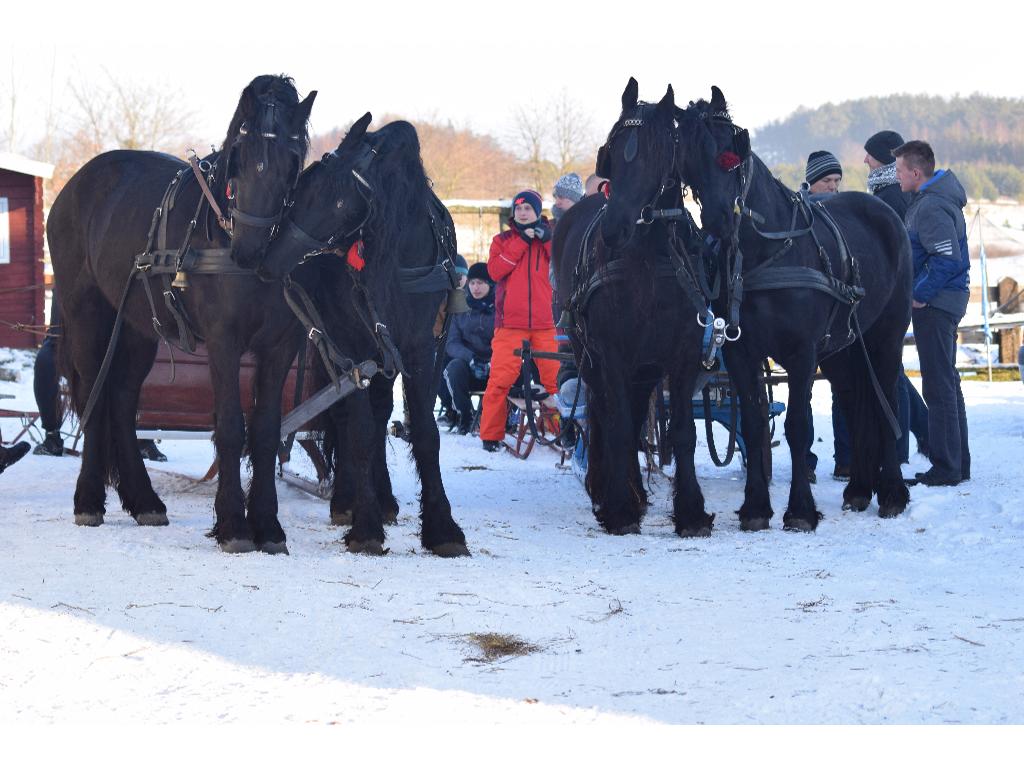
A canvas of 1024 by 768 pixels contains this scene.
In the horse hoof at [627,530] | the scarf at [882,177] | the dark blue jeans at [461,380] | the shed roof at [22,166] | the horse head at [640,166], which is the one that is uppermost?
the shed roof at [22,166]

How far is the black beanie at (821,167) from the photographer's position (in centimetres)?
944

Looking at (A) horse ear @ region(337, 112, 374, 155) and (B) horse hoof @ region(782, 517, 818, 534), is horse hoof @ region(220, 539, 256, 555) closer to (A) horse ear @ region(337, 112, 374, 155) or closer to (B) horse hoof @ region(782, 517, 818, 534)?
(A) horse ear @ region(337, 112, 374, 155)

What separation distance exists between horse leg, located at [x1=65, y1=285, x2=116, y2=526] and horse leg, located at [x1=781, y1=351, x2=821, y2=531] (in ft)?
11.1

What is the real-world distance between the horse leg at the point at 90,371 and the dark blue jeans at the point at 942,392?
4.78 m

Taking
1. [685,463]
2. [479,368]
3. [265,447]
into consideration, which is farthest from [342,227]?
[479,368]

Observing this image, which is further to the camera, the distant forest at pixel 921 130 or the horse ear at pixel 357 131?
the distant forest at pixel 921 130

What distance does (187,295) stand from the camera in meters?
6.04

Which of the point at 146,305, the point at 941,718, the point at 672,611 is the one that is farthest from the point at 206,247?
the point at 941,718

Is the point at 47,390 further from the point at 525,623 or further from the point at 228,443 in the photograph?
the point at 525,623

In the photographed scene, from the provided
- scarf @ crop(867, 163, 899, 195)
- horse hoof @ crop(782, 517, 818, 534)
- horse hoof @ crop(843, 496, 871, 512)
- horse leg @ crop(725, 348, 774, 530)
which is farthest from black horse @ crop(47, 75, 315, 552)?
scarf @ crop(867, 163, 899, 195)

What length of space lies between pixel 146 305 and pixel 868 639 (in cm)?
367

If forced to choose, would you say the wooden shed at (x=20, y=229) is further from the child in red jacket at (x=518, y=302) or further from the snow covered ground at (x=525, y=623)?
the snow covered ground at (x=525, y=623)

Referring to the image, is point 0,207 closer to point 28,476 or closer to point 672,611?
point 28,476

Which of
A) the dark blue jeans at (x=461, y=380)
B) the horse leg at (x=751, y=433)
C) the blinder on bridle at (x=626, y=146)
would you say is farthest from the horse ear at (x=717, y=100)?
the dark blue jeans at (x=461, y=380)
